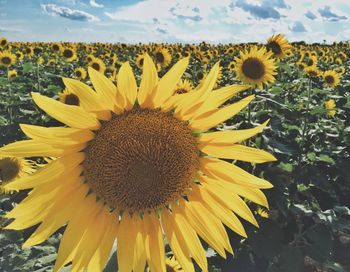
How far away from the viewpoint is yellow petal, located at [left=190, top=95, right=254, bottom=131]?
1.32m

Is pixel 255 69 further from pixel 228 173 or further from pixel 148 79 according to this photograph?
pixel 148 79

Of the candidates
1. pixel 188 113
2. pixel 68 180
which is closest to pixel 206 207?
pixel 188 113

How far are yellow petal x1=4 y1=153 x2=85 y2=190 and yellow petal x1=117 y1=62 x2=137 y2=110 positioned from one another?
0.21 metres

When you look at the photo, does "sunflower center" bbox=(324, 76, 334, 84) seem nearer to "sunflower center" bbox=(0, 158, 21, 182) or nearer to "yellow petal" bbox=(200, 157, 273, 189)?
"sunflower center" bbox=(0, 158, 21, 182)

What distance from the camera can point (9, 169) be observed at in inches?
138

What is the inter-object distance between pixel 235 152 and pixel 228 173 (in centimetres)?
6

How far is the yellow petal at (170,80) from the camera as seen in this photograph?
1277mm

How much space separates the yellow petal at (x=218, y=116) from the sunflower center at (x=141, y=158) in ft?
0.12

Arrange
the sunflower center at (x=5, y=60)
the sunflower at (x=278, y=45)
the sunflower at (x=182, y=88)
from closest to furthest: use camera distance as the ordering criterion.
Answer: the sunflower at (x=182, y=88)
the sunflower at (x=278, y=45)
the sunflower center at (x=5, y=60)

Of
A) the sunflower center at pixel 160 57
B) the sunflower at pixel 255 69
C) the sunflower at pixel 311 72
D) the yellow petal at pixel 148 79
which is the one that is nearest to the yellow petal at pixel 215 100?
the yellow petal at pixel 148 79

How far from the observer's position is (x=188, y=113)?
1352mm

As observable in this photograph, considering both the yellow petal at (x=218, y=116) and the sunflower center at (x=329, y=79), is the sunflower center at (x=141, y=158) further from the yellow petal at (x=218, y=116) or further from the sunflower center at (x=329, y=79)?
the sunflower center at (x=329, y=79)

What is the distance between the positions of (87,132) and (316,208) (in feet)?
10.9

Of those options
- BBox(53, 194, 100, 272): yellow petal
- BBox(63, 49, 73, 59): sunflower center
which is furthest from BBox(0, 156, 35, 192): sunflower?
BBox(63, 49, 73, 59): sunflower center
